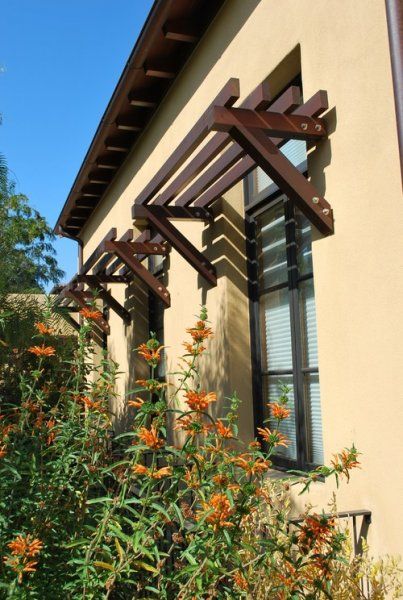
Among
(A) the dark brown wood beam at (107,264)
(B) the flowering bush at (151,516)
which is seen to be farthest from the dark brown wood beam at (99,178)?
(B) the flowering bush at (151,516)

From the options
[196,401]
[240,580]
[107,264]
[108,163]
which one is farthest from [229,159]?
[108,163]

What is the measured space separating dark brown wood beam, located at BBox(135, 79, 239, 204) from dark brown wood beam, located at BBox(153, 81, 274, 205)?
0.09m

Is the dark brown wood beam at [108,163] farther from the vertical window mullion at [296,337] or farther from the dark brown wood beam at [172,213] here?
the vertical window mullion at [296,337]

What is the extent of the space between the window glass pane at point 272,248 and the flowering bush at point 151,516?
6.47 feet

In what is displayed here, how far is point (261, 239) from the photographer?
4.63 metres

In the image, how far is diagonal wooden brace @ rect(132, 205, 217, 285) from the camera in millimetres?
4941

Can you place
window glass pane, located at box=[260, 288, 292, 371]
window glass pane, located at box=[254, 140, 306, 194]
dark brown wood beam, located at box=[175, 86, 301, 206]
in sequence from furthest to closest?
window glass pane, located at box=[260, 288, 292, 371]
window glass pane, located at box=[254, 140, 306, 194]
dark brown wood beam, located at box=[175, 86, 301, 206]

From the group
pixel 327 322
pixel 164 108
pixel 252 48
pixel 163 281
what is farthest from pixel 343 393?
pixel 164 108

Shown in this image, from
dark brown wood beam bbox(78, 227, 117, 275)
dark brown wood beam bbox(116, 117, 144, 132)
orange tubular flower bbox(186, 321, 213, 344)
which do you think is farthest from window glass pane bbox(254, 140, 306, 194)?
dark brown wood beam bbox(116, 117, 144, 132)

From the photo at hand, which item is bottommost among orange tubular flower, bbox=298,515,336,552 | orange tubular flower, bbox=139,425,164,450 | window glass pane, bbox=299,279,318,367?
orange tubular flower, bbox=298,515,336,552

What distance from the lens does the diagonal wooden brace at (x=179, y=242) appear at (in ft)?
16.2

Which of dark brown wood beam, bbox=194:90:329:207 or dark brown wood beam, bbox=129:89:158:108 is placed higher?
dark brown wood beam, bbox=129:89:158:108

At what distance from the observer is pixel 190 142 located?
388cm

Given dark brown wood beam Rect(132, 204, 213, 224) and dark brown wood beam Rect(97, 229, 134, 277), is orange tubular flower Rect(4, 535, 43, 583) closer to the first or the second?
dark brown wood beam Rect(132, 204, 213, 224)
